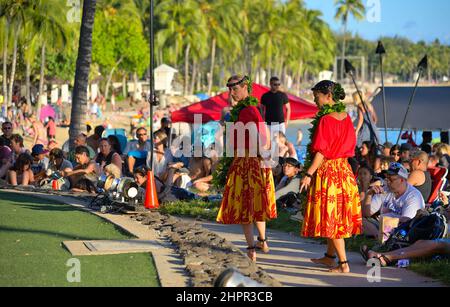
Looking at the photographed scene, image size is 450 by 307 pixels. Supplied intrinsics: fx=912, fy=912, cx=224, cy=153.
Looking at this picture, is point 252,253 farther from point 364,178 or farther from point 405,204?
point 364,178

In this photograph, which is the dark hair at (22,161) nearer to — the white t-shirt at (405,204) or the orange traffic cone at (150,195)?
the orange traffic cone at (150,195)

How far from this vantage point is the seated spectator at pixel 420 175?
471 inches

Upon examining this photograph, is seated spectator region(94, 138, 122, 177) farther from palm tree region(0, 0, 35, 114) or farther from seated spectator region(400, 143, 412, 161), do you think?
palm tree region(0, 0, 35, 114)

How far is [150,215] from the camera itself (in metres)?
12.5

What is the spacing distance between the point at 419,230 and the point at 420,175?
2733 millimetres

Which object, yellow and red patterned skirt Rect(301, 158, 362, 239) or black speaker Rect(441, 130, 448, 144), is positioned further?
black speaker Rect(441, 130, 448, 144)

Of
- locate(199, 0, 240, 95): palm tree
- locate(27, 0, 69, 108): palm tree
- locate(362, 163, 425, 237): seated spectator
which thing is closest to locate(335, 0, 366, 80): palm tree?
locate(199, 0, 240, 95): palm tree

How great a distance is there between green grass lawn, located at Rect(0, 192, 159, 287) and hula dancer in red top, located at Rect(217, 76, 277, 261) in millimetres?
1077

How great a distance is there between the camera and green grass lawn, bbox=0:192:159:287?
7668 millimetres

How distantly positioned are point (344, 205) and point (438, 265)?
3.59 feet

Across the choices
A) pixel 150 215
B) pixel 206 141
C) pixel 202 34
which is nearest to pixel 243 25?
pixel 202 34

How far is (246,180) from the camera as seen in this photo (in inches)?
372
